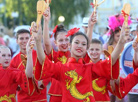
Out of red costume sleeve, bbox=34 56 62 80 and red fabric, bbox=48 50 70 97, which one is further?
red fabric, bbox=48 50 70 97

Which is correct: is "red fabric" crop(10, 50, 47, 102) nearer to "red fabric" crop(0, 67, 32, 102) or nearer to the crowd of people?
the crowd of people

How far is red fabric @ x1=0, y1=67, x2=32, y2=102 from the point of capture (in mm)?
5254

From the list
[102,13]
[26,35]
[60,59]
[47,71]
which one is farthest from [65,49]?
[102,13]

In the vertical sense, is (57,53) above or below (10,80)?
above

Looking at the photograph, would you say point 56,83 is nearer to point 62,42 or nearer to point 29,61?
point 62,42

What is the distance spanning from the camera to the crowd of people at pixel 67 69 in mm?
4477

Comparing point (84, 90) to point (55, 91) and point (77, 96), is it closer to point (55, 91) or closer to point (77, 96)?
point (77, 96)

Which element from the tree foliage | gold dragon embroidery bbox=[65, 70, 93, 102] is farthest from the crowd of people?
the tree foliage

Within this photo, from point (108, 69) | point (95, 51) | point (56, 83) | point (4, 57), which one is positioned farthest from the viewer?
point (95, 51)

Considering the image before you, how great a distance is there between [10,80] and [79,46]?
1.26m

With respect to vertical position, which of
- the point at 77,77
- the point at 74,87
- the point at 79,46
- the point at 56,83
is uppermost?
the point at 79,46

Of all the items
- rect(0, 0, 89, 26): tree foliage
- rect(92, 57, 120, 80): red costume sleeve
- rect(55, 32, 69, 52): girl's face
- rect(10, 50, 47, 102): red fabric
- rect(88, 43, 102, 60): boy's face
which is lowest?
rect(10, 50, 47, 102): red fabric

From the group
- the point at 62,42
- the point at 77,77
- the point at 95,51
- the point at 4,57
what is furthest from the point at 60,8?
the point at 77,77

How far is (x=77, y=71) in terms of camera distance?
468 cm
